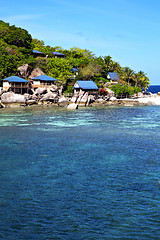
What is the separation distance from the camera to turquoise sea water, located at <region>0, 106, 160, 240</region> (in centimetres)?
1102

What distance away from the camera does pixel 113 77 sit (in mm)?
99688

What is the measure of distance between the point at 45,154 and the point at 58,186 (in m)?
7.74

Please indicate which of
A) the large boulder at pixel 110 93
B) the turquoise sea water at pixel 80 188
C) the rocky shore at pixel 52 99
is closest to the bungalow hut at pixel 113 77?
the large boulder at pixel 110 93

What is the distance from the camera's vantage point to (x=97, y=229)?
430 inches

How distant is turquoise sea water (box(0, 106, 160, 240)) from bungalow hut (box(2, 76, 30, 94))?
143ft

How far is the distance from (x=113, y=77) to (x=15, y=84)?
42663 mm

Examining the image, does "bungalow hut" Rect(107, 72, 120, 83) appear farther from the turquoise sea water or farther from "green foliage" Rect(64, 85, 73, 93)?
the turquoise sea water

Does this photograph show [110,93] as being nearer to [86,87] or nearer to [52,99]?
[86,87]

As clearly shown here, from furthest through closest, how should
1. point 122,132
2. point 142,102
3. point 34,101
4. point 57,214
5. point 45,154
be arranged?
1. point 142,102
2. point 34,101
3. point 122,132
4. point 45,154
5. point 57,214

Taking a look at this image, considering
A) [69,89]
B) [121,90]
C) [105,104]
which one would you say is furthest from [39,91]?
[121,90]

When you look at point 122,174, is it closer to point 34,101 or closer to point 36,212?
point 36,212

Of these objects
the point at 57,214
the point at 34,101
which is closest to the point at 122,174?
the point at 57,214

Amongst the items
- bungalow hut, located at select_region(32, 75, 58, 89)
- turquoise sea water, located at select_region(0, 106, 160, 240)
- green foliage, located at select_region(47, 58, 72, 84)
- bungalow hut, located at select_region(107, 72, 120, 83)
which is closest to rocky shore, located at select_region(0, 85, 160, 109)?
bungalow hut, located at select_region(32, 75, 58, 89)

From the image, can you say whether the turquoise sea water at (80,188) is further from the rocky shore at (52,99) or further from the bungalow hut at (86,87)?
the bungalow hut at (86,87)
